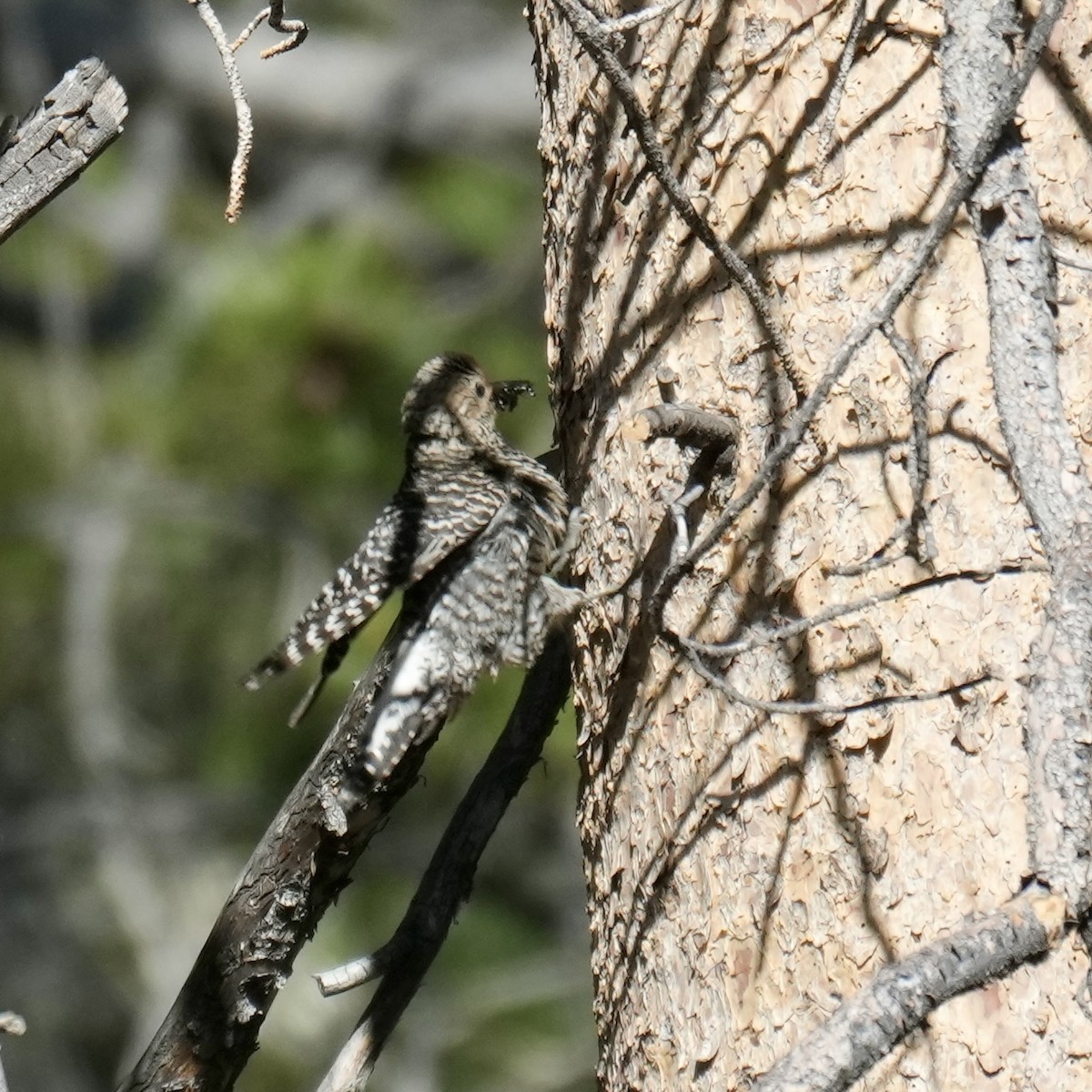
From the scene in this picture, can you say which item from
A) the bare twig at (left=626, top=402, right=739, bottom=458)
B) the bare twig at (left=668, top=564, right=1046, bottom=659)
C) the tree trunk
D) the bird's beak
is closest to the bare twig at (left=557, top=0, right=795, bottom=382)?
the tree trunk

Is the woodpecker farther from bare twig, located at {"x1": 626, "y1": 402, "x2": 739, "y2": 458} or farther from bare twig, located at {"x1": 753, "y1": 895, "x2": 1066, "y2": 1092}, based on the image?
bare twig, located at {"x1": 753, "y1": 895, "x2": 1066, "y2": 1092}

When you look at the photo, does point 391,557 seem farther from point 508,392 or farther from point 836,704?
point 836,704

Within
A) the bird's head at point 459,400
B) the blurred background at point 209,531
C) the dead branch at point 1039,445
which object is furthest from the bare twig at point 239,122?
the blurred background at point 209,531

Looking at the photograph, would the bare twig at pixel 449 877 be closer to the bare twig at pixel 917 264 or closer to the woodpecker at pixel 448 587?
the woodpecker at pixel 448 587

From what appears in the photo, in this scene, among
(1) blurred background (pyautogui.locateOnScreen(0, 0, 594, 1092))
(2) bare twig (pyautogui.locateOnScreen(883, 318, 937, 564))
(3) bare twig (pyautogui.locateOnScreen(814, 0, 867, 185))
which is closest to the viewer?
(2) bare twig (pyautogui.locateOnScreen(883, 318, 937, 564))

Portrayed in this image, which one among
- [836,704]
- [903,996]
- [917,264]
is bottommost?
[903,996]

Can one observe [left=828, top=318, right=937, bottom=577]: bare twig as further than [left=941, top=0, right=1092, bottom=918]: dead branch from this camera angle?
Yes

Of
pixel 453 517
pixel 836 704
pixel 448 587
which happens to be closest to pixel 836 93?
pixel 836 704
